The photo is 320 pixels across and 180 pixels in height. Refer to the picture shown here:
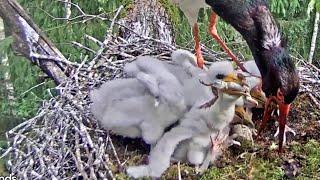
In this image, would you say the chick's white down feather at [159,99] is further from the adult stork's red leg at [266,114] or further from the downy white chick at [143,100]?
the adult stork's red leg at [266,114]

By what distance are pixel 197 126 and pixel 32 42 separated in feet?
2.80

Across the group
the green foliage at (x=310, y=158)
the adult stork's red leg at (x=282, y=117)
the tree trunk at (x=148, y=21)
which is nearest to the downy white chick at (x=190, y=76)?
the adult stork's red leg at (x=282, y=117)

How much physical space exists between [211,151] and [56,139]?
537mm

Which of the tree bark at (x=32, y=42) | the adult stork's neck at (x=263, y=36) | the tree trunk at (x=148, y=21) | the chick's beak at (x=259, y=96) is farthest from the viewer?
the tree trunk at (x=148, y=21)

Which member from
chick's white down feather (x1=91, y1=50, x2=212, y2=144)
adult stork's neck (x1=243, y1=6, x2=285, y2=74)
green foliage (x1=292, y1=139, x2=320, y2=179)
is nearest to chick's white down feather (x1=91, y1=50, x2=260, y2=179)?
chick's white down feather (x1=91, y1=50, x2=212, y2=144)

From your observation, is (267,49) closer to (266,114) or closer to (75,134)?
(266,114)

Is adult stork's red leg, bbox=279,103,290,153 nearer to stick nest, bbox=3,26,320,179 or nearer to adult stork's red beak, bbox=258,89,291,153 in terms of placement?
adult stork's red beak, bbox=258,89,291,153

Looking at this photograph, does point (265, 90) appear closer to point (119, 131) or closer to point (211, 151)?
point (211, 151)

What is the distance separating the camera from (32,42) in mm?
2641

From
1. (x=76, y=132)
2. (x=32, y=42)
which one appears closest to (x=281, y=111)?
(x=76, y=132)

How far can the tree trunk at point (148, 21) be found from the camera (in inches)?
120

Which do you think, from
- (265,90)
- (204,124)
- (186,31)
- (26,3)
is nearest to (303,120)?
(265,90)

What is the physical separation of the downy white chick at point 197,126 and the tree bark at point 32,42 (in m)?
0.69

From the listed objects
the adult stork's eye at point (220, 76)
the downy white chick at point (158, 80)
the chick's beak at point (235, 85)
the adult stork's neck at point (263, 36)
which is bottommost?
the downy white chick at point (158, 80)
